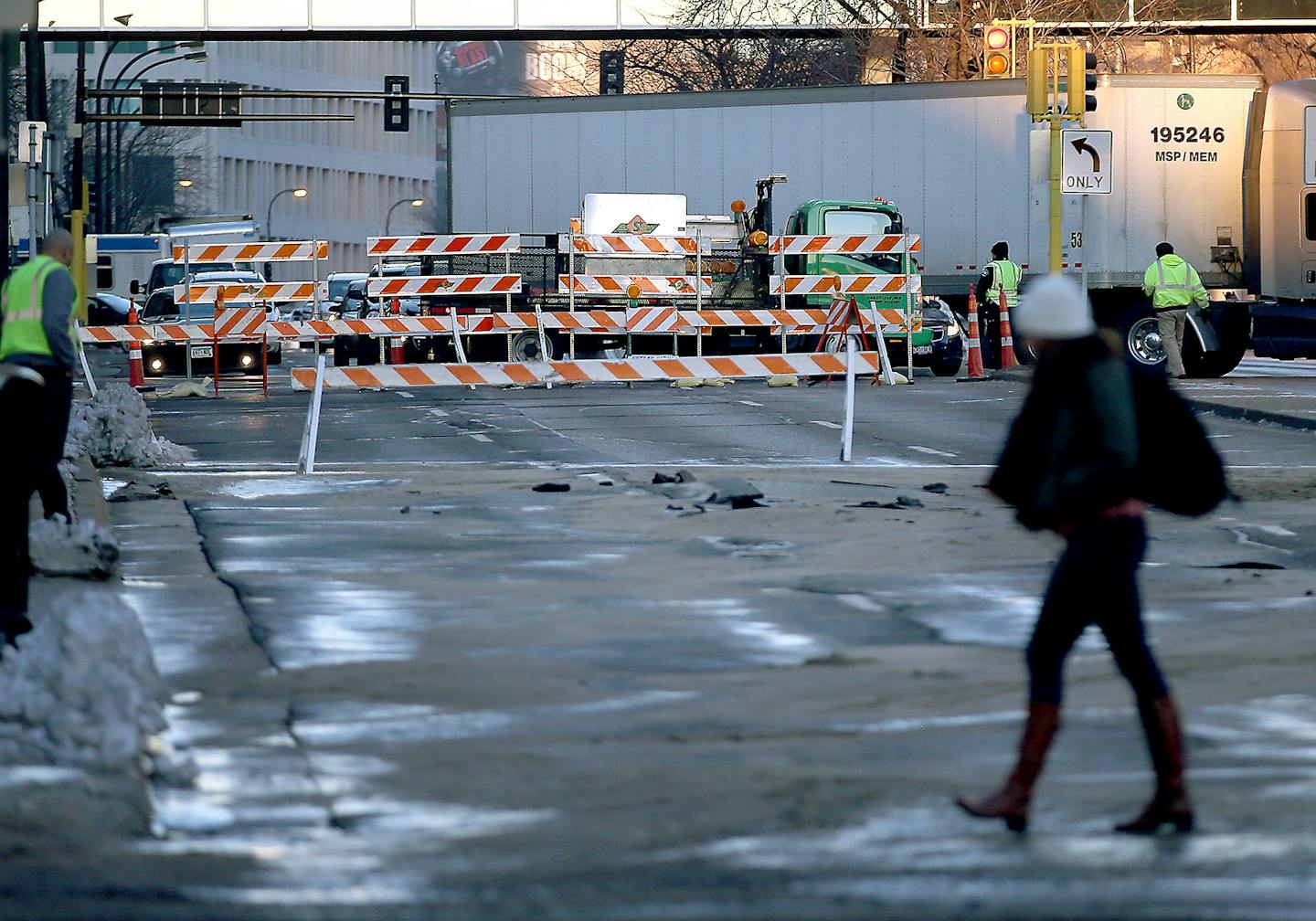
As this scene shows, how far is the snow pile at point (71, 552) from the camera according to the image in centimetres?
1089

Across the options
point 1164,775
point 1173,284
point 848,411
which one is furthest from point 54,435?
point 1173,284

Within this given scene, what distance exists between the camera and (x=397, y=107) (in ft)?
178

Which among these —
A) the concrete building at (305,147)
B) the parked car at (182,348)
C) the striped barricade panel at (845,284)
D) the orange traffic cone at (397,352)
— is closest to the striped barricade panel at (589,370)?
the striped barricade panel at (845,284)

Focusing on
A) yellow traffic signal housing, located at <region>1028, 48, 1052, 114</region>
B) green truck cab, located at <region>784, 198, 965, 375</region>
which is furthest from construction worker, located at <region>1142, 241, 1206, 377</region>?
green truck cab, located at <region>784, 198, 965, 375</region>

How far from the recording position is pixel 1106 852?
19.9 feet

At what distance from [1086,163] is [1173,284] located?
211cm

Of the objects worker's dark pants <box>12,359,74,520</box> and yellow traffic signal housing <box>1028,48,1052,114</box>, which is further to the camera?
yellow traffic signal housing <box>1028,48,1052,114</box>

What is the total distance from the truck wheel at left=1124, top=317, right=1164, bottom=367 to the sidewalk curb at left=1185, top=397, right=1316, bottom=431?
451cm

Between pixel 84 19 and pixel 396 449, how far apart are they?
27.3 m

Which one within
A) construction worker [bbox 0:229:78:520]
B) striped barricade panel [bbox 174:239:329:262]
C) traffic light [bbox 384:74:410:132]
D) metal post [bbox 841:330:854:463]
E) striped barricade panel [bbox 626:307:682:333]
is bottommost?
metal post [bbox 841:330:854:463]

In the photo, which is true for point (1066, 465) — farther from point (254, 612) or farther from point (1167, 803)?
point (254, 612)

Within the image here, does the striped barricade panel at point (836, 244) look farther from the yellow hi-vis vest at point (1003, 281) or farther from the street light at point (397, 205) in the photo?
the street light at point (397, 205)

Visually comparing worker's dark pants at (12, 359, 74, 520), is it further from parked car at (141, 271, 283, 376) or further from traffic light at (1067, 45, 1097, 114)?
parked car at (141, 271, 283, 376)

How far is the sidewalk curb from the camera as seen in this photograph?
21.4 m
